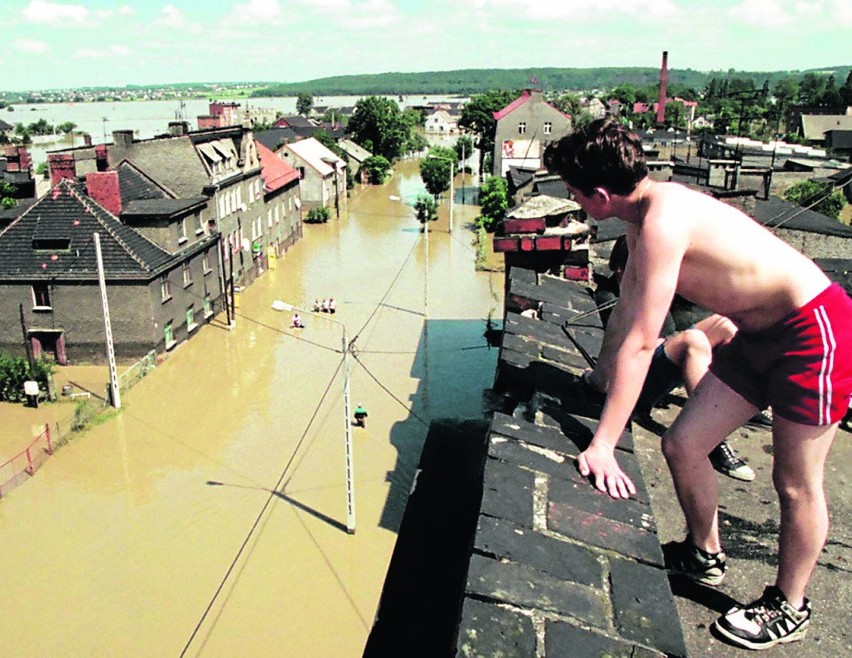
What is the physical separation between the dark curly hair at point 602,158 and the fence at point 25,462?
61.1 ft

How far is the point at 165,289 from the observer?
1018 inches

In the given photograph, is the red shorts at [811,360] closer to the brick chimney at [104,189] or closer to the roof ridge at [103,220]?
the roof ridge at [103,220]

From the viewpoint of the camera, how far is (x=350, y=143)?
73.9 meters

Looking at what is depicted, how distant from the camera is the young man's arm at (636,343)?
299 centimetres

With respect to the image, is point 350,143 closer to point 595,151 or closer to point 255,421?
point 255,421

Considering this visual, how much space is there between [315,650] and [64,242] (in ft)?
57.6

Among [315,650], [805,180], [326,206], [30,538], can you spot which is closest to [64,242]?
[30,538]

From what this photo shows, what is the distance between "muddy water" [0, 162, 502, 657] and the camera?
1374 cm

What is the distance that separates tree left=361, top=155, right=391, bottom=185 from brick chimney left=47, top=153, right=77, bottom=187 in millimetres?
46701

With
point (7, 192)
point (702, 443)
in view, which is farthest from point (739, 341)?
point (7, 192)

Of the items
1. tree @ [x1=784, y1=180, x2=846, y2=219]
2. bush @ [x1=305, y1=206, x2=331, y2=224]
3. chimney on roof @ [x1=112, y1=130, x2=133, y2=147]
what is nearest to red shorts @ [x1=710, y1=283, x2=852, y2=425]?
chimney on roof @ [x1=112, y1=130, x2=133, y2=147]

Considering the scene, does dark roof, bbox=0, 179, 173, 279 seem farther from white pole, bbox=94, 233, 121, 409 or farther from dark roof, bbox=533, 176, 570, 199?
dark roof, bbox=533, 176, 570, 199

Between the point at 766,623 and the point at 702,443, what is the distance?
74 cm

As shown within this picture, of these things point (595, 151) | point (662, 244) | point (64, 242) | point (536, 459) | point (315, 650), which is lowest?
point (315, 650)
